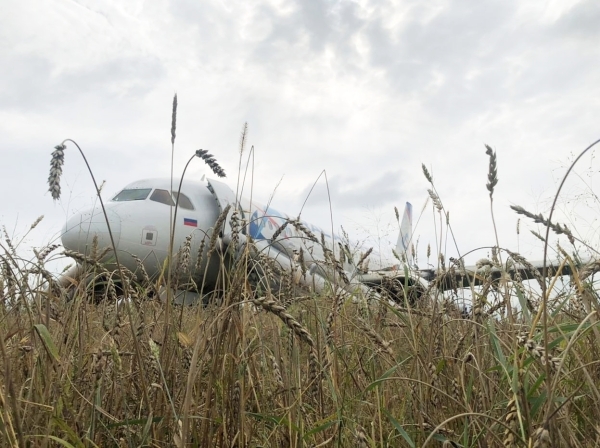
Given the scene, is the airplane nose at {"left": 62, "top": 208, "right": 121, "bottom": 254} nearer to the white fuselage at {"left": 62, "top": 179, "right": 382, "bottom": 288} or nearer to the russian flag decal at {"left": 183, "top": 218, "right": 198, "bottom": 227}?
the white fuselage at {"left": 62, "top": 179, "right": 382, "bottom": 288}

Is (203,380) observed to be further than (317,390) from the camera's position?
Yes

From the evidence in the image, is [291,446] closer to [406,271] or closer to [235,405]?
[235,405]

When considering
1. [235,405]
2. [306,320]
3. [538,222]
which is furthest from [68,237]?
[538,222]

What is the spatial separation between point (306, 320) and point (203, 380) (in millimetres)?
610

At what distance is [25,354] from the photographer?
1695 mm

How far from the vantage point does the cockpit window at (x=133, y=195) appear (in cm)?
970

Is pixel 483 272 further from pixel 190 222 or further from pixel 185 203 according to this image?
pixel 185 203

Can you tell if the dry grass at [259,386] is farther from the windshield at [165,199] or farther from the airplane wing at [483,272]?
the windshield at [165,199]

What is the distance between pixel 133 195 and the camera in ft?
32.4

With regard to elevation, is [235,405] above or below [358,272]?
below

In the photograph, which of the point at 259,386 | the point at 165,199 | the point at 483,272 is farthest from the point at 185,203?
the point at 259,386

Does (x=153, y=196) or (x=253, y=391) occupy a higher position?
→ (x=153, y=196)

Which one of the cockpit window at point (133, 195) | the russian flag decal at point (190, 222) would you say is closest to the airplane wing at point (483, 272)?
the russian flag decal at point (190, 222)

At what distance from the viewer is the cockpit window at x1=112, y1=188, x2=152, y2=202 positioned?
31.8 feet
